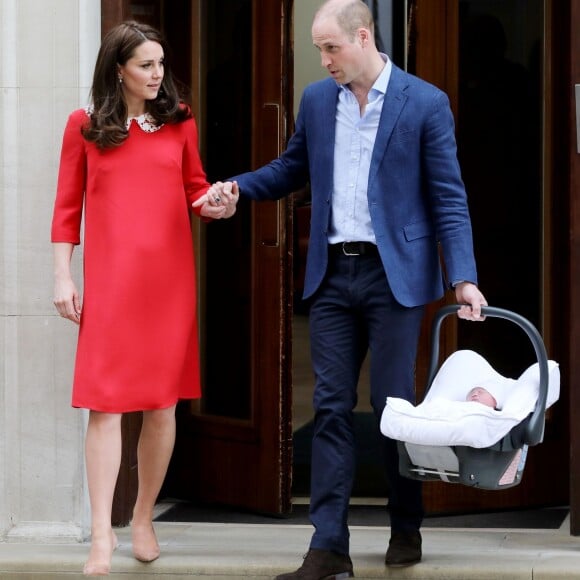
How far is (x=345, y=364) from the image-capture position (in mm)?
4633

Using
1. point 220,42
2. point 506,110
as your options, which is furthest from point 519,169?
point 220,42

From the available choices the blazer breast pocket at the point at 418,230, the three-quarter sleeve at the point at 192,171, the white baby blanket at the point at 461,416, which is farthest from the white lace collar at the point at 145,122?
the white baby blanket at the point at 461,416

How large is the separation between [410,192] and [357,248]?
0.24m

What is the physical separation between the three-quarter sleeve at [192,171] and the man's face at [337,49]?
0.57 meters

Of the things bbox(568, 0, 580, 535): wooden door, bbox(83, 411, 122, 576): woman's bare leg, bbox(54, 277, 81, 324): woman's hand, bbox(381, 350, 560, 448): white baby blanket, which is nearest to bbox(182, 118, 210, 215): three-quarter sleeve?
bbox(54, 277, 81, 324): woman's hand

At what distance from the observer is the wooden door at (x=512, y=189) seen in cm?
582

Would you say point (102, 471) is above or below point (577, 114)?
below

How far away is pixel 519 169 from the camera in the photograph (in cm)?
592

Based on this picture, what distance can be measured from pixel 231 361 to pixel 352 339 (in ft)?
4.92

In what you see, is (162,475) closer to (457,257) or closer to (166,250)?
(166,250)

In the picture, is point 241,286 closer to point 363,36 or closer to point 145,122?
point 145,122

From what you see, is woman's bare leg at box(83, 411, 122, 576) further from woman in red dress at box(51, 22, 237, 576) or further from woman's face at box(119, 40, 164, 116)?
woman's face at box(119, 40, 164, 116)

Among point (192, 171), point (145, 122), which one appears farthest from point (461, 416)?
point (145, 122)

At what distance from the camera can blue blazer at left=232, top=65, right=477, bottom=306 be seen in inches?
179
